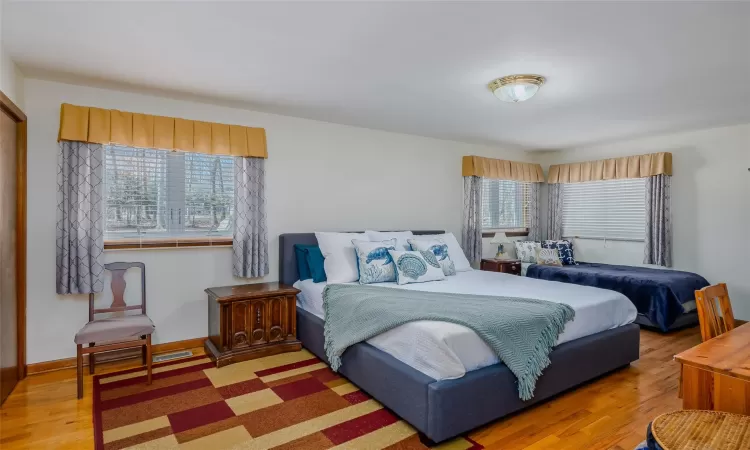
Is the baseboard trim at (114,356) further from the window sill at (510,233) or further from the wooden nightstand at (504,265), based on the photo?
the window sill at (510,233)

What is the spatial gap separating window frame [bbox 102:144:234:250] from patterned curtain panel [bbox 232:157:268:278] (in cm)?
14

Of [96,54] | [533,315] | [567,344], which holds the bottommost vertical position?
[567,344]

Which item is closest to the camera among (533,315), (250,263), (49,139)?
(533,315)

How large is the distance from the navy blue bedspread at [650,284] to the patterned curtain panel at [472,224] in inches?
39.6

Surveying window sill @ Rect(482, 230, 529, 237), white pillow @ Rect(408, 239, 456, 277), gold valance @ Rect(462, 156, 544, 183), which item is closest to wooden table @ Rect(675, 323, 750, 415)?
white pillow @ Rect(408, 239, 456, 277)

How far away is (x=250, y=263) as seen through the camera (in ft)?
12.3

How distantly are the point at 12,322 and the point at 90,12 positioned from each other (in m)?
2.17

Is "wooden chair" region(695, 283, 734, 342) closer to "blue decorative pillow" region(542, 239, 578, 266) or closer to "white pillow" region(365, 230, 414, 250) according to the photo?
"white pillow" region(365, 230, 414, 250)

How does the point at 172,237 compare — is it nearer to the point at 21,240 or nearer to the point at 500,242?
the point at 21,240

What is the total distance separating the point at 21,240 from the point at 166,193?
1043 millimetres

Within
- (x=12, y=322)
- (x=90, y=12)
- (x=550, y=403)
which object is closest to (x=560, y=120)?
(x=550, y=403)

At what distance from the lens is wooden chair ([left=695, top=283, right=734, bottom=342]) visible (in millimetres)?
1740

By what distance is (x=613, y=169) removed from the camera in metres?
5.37

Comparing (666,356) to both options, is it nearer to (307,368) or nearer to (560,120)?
(560,120)
